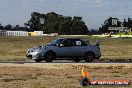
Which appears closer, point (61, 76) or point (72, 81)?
point (72, 81)

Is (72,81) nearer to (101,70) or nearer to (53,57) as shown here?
(101,70)

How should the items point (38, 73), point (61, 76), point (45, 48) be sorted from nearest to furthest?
point (61, 76) → point (38, 73) → point (45, 48)

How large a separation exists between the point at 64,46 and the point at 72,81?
41.6 feet

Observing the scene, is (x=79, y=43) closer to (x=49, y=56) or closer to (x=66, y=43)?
(x=66, y=43)

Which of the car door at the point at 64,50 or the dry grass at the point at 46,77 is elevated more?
the car door at the point at 64,50

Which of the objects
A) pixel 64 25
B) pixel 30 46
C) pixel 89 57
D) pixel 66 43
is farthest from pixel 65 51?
pixel 64 25

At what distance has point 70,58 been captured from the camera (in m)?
31.0

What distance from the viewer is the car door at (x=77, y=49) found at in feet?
101

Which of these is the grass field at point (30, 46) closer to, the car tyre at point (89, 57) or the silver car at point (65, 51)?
the silver car at point (65, 51)

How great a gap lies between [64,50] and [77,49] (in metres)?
0.92

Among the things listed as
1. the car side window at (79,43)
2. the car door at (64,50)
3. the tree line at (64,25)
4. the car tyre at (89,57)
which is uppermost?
the tree line at (64,25)

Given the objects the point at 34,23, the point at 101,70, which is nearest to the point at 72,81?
the point at 101,70

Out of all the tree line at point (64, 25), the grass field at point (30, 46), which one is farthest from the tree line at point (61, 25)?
the grass field at point (30, 46)

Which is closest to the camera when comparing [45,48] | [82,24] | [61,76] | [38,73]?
[61,76]
